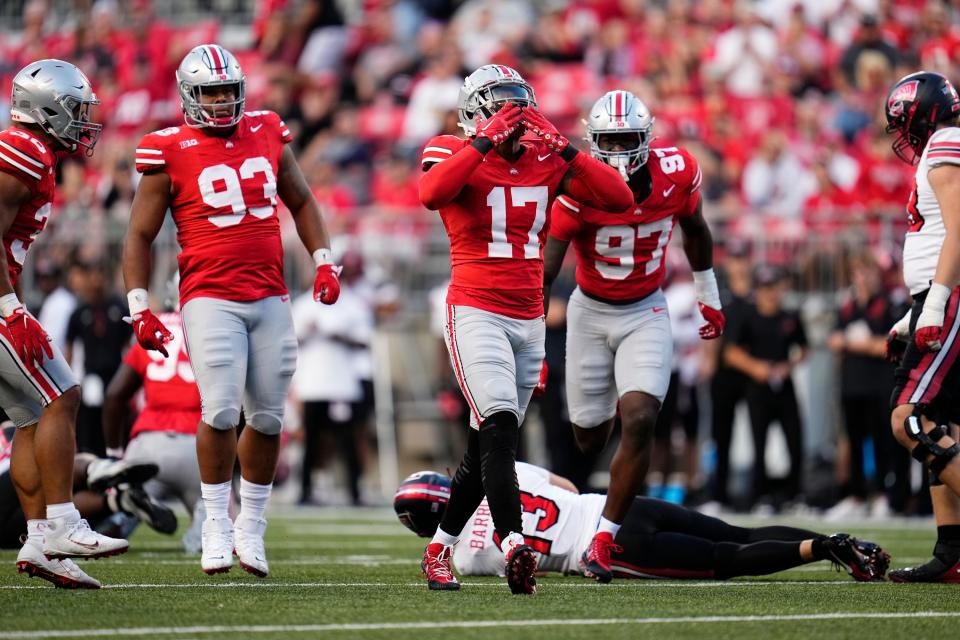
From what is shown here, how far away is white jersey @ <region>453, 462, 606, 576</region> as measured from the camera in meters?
6.45

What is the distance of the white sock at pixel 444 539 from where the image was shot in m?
5.95

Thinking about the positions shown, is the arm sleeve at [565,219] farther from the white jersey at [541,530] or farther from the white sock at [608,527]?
the white sock at [608,527]

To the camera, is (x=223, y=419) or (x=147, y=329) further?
(x=223, y=419)

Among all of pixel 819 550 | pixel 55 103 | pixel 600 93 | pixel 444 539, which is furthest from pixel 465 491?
pixel 600 93

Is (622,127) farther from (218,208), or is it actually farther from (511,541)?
(511,541)

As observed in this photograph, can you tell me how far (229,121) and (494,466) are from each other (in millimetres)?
1784

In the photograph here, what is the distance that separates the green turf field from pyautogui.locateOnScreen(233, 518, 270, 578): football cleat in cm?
5

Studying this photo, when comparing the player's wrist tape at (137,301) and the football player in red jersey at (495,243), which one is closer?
the football player in red jersey at (495,243)

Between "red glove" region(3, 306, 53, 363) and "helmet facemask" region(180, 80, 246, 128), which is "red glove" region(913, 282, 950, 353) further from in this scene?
"red glove" region(3, 306, 53, 363)

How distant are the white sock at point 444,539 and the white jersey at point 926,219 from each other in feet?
7.26

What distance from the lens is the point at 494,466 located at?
5504mm

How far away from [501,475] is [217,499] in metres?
1.30

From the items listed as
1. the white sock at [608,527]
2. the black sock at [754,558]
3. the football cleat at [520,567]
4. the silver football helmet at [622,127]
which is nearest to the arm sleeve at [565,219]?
the silver football helmet at [622,127]

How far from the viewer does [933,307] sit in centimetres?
608
